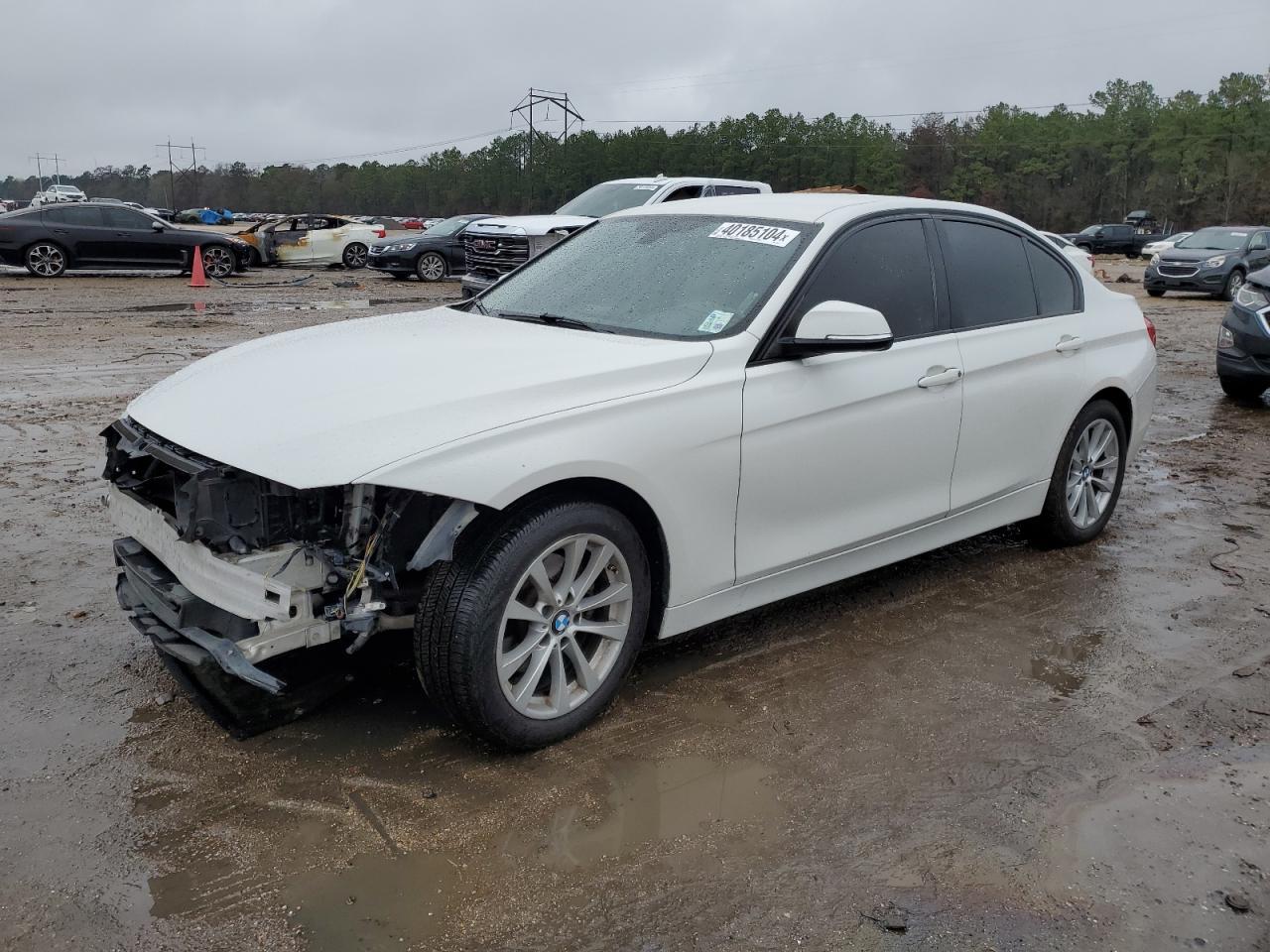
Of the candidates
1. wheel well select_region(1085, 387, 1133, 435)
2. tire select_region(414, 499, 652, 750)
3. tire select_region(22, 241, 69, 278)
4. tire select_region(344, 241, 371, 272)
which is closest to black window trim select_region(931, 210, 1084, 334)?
wheel well select_region(1085, 387, 1133, 435)

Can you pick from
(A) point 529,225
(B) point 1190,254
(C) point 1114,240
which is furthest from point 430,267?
(C) point 1114,240

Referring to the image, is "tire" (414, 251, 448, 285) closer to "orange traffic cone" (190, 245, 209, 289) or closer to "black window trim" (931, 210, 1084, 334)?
"orange traffic cone" (190, 245, 209, 289)

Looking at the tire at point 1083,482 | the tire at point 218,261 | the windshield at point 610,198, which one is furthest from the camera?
the tire at point 218,261

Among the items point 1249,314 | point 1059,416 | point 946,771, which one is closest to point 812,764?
point 946,771

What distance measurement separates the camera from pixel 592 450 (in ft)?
10.9

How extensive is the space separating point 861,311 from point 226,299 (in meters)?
15.9

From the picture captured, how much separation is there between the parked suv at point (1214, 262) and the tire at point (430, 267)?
15.0 meters

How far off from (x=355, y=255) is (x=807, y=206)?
2347 cm

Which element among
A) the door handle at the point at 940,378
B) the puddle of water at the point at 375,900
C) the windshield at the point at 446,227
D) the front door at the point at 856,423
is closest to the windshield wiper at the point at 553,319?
the front door at the point at 856,423

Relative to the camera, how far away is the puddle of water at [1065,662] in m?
4.15

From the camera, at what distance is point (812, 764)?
11.4 ft

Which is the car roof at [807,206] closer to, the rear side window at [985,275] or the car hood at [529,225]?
the rear side window at [985,275]

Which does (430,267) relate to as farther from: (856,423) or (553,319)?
(856,423)

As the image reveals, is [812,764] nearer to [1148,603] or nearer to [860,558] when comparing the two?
[860,558]
